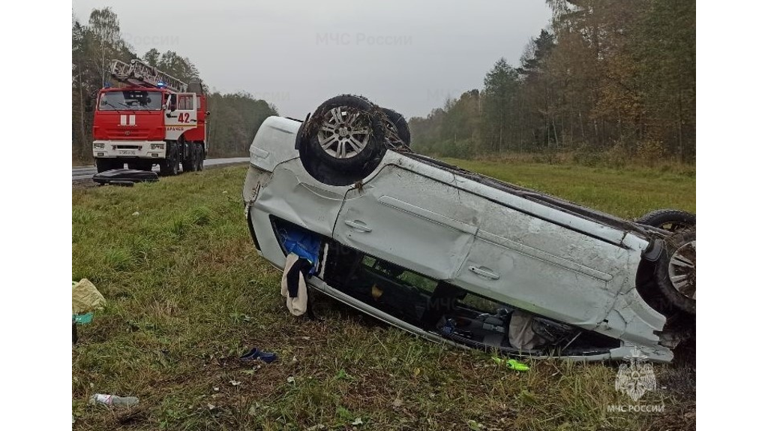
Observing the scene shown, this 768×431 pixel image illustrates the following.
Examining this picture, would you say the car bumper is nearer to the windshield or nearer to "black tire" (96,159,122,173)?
"black tire" (96,159,122,173)

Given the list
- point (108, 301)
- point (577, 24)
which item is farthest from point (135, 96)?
point (577, 24)

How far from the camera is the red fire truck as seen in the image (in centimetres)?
1330

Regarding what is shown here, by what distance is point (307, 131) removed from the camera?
11.4ft

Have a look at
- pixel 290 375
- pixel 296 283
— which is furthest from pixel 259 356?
pixel 296 283

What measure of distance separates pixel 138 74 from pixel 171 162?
2386 mm

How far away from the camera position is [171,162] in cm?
1438

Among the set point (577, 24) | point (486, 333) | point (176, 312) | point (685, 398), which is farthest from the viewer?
point (577, 24)

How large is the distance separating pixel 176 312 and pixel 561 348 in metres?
2.47

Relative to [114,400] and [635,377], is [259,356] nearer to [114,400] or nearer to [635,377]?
[114,400]

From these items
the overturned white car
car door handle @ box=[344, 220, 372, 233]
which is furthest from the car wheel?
car door handle @ box=[344, 220, 372, 233]
